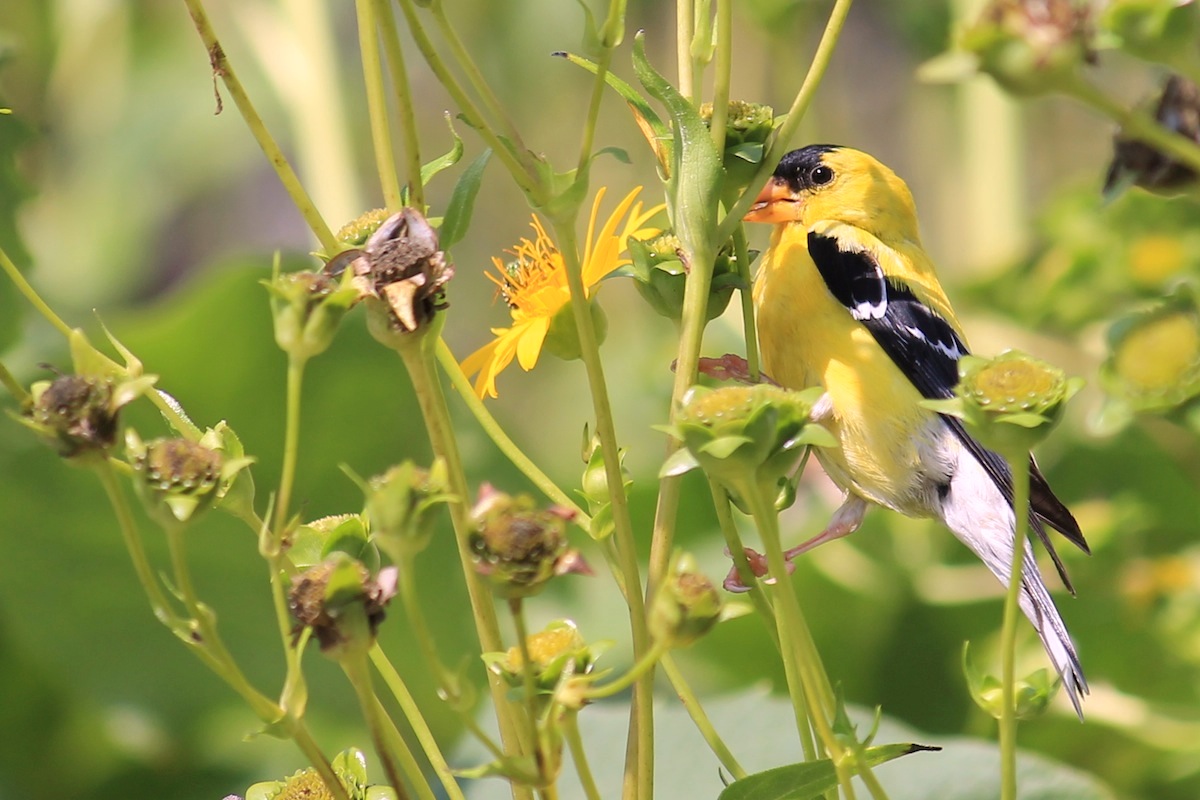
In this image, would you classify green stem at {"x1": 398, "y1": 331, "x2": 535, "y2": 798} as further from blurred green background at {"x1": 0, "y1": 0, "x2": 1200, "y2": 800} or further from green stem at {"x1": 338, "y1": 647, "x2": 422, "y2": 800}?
blurred green background at {"x1": 0, "y1": 0, "x2": 1200, "y2": 800}

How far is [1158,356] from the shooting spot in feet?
2.22

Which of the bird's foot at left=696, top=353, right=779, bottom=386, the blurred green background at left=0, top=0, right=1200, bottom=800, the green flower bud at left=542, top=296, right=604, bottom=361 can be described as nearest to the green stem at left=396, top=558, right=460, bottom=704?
the green flower bud at left=542, top=296, right=604, bottom=361

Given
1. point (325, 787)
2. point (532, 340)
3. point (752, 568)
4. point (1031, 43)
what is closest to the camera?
point (1031, 43)

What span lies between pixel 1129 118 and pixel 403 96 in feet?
1.21

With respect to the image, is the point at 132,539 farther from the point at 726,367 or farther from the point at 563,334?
the point at 726,367

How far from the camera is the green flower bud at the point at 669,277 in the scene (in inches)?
31.5

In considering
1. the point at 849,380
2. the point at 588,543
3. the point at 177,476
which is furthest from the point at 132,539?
the point at 588,543

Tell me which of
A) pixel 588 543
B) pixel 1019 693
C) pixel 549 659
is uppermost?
pixel 549 659

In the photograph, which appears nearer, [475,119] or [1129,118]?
[1129,118]

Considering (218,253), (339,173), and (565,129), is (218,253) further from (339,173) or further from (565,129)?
(339,173)

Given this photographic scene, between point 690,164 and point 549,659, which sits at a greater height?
point 690,164

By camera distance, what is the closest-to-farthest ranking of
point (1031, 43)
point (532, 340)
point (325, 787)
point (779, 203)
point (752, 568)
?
point (1031, 43) → point (325, 787) → point (532, 340) → point (752, 568) → point (779, 203)

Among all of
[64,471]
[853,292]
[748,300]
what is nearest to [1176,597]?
[853,292]

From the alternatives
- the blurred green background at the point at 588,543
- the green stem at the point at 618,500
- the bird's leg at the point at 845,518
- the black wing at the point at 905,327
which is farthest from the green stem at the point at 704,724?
the blurred green background at the point at 588,543
